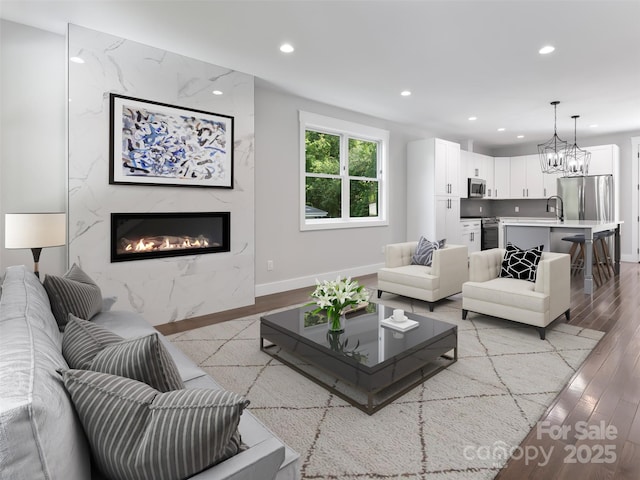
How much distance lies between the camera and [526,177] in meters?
8.36

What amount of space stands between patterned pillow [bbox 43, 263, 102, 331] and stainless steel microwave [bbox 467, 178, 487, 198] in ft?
24.1

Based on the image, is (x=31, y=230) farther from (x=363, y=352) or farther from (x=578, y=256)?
(x=578, y=256)

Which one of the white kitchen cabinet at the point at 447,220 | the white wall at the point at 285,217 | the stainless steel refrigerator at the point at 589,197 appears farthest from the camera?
the stainless steel refrigerator at the point at 589,197

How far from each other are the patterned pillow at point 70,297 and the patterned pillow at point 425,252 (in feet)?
11.1

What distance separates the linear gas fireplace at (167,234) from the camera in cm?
350

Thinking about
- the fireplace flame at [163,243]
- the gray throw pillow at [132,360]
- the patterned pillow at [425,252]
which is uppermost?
the fireplace flame at [163,243]

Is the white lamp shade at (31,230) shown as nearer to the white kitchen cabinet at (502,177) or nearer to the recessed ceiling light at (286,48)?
the recessed ceiling light at (286,48)

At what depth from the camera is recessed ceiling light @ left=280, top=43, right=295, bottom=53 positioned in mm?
3488

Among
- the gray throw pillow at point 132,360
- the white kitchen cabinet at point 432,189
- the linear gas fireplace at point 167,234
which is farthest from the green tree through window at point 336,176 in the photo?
the gray throw pillow at point 132,360

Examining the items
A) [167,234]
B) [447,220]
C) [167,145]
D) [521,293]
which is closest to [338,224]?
[447,220]

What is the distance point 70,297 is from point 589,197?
27.9 ft

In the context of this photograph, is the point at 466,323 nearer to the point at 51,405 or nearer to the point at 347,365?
the point at 347,365

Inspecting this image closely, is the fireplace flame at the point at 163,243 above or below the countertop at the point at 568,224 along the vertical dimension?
below

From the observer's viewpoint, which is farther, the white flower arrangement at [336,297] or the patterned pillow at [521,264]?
the patterned pillow at [521,264]
